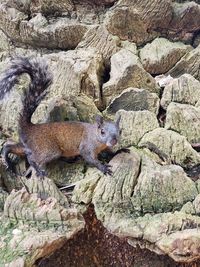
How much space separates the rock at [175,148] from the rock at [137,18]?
1.51 ft

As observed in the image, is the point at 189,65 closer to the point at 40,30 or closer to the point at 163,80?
the point at 163,80

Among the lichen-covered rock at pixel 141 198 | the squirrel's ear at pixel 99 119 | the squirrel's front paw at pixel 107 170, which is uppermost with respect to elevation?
the squirrel's ear at pixel 99 119

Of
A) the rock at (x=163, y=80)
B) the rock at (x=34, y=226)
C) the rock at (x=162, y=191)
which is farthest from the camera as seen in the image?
the rock at (x=163, y=80)

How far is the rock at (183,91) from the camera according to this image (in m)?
1.55

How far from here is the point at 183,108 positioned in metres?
1.50

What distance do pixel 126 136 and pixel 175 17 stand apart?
0.52 metres

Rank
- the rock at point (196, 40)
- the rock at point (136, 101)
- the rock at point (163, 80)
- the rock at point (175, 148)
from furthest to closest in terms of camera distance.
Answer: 1. the rock at point (196, 40)
2. the rock at point (163, 80)
3. the rock at point (136, 101)
4. the rock at point (175, 148)

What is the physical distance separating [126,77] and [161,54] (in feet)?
0.63

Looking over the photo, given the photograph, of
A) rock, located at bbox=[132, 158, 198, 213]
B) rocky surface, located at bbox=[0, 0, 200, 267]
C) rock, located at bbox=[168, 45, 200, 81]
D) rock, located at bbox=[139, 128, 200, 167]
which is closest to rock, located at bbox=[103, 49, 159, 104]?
rocky surface, located at bbox=[0, 0, 200, 267]

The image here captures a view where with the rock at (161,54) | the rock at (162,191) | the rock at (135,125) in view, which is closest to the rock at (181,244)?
the rock at (162,191)

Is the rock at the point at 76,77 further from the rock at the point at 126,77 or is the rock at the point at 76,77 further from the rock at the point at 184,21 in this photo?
the rock at the point at 184,21

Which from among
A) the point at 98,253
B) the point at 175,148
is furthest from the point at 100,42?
the point at 98,253

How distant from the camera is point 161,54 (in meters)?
1.71

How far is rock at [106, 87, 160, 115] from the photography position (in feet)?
5.07
